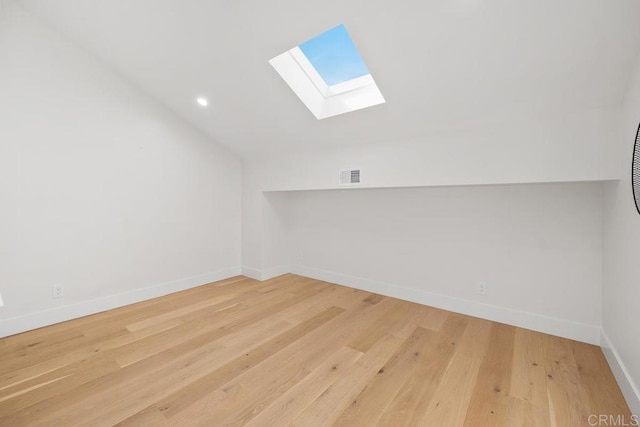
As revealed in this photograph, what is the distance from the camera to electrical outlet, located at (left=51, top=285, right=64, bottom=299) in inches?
101

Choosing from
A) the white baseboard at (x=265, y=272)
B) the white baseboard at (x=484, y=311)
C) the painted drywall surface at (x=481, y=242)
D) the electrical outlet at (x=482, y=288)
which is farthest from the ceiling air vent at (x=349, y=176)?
the white baseboard at (x=265, y=272)

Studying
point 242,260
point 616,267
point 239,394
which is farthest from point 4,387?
point 616,267

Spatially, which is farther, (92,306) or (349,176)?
(349,176)

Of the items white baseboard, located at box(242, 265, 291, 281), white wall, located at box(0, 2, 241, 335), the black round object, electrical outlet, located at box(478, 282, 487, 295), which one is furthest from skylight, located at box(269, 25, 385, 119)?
white baseboard, located at box(242, 265, 291, 281)

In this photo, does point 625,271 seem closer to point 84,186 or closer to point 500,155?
point 500,155

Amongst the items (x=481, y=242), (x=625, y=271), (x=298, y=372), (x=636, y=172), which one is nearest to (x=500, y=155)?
(x=636, y=172)

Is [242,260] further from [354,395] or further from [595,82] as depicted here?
[595,82]

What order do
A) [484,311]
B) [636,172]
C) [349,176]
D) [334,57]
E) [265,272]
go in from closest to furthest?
[636,172], [334,57], [484,311], [349,176], [265,272]

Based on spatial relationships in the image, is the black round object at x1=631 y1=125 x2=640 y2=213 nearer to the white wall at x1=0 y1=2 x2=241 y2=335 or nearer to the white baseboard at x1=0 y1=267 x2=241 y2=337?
the white wall at x1=0 y1=2 x2=241 y2=335

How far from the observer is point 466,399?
1.61 meters

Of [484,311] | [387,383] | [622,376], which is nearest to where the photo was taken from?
[622,376]

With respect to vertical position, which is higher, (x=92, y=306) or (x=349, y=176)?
(x=349, y=176)

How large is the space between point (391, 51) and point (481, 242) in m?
1.96

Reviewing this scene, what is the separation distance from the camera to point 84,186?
107 inches
